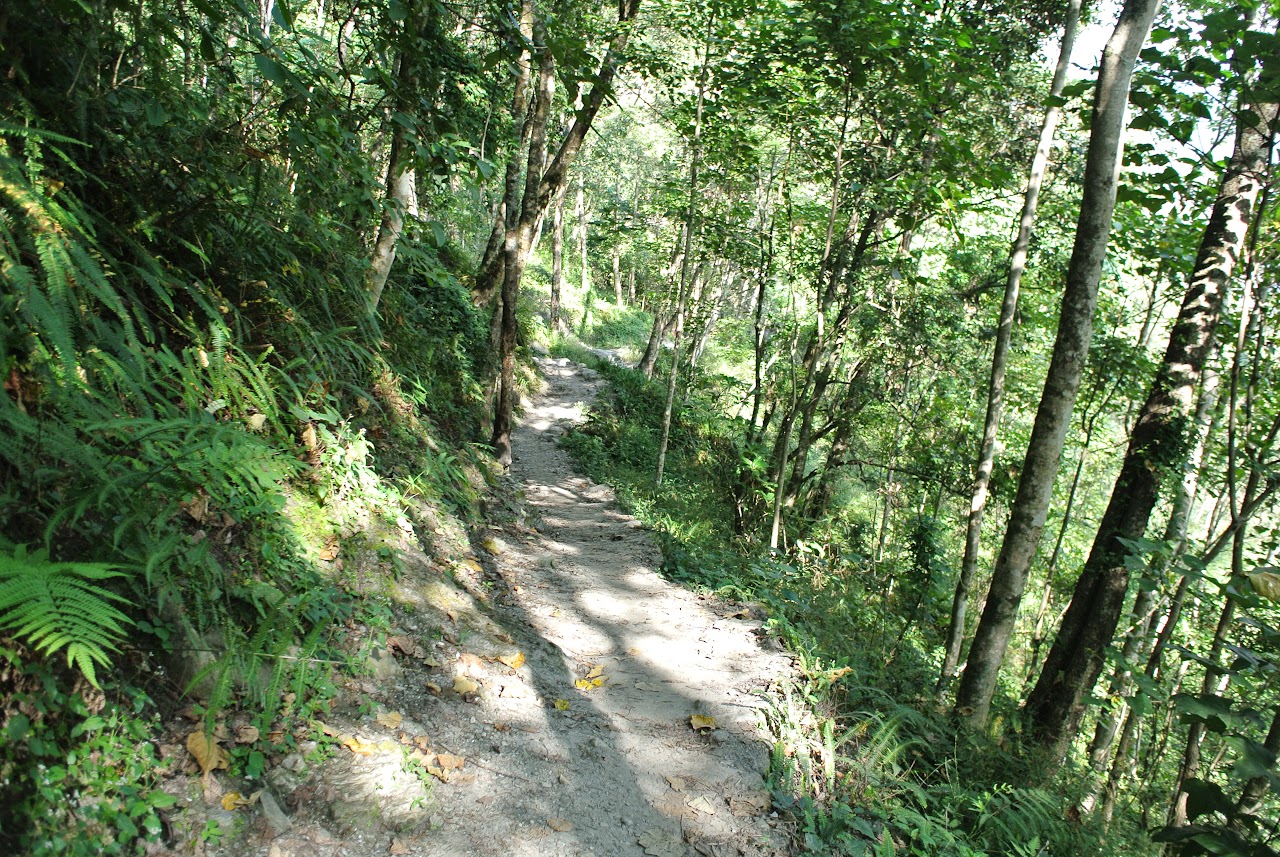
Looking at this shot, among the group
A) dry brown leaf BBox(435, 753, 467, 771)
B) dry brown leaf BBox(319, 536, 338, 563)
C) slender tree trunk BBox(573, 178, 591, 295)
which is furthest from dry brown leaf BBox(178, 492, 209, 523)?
slender tree trunk BBox(573, 178, 591, 295)

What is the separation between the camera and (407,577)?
4750 mm

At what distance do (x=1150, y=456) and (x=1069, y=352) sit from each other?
7.57 ft

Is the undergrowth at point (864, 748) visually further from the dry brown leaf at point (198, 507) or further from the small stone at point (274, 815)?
the dry brown leaf at point (198, 507)

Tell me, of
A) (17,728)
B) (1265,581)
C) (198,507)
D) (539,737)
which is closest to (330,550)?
(198,507)

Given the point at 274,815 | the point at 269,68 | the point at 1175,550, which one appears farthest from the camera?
the point at 1175,550

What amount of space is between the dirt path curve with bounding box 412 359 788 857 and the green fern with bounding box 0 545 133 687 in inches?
64.0

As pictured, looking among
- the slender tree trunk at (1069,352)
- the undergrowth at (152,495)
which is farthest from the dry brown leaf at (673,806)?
the slender tree trunk at (1069,352)

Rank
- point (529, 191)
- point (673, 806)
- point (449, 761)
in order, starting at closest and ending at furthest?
point (449, 761)
point (673, 806)
point (529, 191)

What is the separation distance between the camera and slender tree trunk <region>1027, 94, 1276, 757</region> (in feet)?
21.7

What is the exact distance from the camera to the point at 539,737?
399 cm

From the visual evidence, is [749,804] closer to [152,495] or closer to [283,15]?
[152,495]

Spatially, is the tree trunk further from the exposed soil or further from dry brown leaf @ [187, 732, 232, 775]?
dry brown leaf @ [187, 732, 232, 775]

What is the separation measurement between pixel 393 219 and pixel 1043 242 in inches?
361

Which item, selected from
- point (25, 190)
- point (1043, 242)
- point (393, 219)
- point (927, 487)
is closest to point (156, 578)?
point (25, 190)
